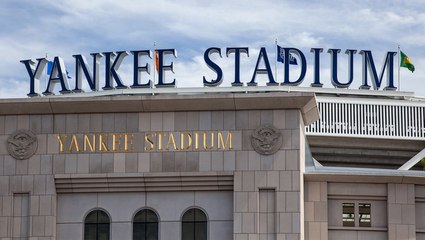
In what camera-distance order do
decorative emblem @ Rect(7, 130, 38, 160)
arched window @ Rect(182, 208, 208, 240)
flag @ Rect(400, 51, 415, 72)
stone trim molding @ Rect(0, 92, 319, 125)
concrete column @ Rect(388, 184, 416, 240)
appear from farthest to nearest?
flag @ Rect(400, 51, 415, 72) < concrete column @ Rect(388, 184, 416, 240) < decorative emblem @ Rect(7, 130, 38, 160) < arched window @ Rect(182, 208, 208, 240) < stone trim molding @ Rect(0, 92, 319, 125)

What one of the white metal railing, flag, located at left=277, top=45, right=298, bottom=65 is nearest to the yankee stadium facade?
flag, located at left=277, top=45, right=298, bottom=65

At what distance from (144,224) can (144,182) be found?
1.94 meters

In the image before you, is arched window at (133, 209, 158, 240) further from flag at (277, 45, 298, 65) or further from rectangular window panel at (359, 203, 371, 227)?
flag at (277, 45, 298, 65)

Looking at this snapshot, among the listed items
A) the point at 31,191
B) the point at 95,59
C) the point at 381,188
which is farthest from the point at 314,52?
the point at 31,191

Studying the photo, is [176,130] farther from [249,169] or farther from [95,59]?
[95,59]

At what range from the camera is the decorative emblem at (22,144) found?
56.2m

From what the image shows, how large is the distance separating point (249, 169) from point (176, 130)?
373 centimetres

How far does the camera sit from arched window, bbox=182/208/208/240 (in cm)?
5553

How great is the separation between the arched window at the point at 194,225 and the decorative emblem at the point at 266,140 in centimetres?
394

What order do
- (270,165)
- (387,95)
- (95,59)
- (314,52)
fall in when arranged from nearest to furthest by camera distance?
1. (270,165)
2. (95,59)
3. (314,52)
4. (387,95)

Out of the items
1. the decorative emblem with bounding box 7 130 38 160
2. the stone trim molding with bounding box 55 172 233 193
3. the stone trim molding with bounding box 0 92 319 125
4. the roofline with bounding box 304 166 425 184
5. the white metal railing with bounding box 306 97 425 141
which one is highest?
the white metal railing with bounding box 306 97 425 141

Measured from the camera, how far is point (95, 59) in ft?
224

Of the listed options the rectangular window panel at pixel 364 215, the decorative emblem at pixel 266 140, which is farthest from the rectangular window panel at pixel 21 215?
the rectangular window panel at pixel 364 215

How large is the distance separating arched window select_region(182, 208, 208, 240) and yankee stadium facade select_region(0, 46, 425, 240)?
45mm
